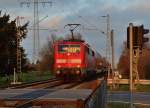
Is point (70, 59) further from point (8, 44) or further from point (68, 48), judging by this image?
point (8, 44)

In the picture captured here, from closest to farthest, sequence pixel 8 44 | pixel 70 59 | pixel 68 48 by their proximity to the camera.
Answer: pixel 68 48
pixel 70 59
pixel 8 44

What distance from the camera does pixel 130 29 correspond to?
741 inches

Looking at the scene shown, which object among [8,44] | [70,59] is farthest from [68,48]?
[8,44]

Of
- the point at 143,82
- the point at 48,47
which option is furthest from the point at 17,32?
the point at 48,47

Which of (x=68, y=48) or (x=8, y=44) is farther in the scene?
(x=8, y=44)

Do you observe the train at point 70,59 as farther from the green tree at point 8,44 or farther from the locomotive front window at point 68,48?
the green tree at point 8,44

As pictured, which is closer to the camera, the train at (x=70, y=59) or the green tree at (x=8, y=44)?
the train at (x=70, y=59)

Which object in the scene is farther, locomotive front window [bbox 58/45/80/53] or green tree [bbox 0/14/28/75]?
green tree [bbox 0/14/28/75]

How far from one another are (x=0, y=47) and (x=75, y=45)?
13.7 m

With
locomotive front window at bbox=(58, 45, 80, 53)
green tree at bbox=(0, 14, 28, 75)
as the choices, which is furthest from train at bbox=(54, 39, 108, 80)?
green tree at bbox=(0, 14, 28, 75)

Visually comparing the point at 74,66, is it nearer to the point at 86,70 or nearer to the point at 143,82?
the point at 86,70

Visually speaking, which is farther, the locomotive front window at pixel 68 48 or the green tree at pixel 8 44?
the green tree at pixel 8 44

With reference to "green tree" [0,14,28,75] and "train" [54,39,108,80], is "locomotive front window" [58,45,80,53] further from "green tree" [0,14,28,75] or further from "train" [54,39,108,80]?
"green tree" [0,14,28,75]

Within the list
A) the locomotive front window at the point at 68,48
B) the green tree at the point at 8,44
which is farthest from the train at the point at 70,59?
the green tree at the point at 8,44
